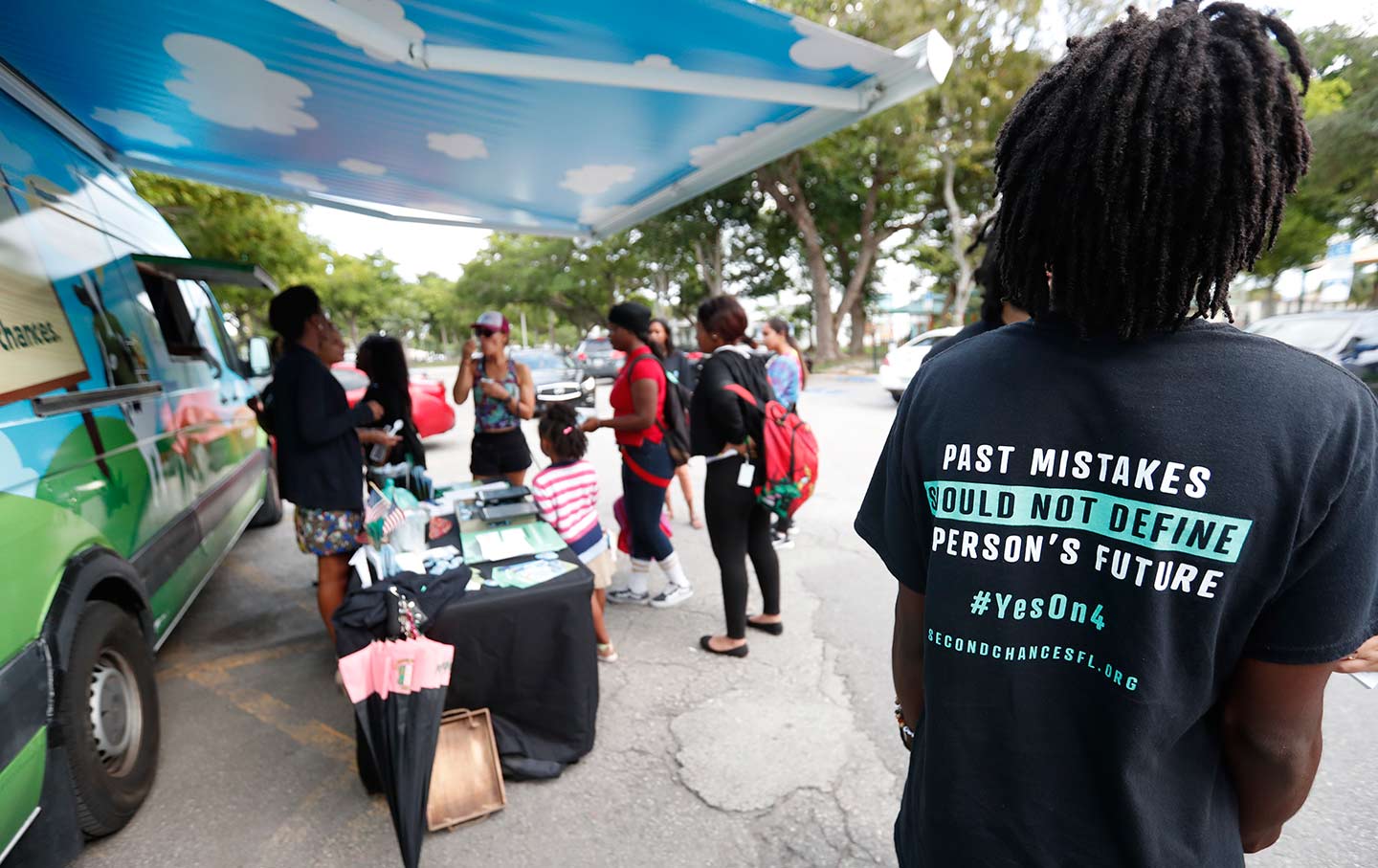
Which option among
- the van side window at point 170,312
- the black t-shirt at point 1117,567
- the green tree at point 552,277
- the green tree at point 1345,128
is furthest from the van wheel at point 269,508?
the green tree at point 552,277

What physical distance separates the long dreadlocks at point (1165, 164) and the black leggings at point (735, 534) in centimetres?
241

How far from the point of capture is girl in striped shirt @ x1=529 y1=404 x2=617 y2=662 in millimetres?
3152

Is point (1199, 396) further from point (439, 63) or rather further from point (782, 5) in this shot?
point (782, 5)

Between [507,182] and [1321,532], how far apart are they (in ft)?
14.7

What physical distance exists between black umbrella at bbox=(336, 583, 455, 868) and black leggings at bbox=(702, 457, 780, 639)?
1.45 meters

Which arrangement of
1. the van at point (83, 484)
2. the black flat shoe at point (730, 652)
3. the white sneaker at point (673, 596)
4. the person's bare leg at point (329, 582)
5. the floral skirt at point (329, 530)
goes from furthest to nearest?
the white sneaker at point (673, 596)
the black flat shoe at point (730, 652)
the person's bare leg at point (329, 582)
the floral skirt at point (329, 530)
the van at point (83, 484)

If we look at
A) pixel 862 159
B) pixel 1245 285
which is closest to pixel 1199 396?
pixel 862 159

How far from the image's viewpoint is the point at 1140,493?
31.8 inches

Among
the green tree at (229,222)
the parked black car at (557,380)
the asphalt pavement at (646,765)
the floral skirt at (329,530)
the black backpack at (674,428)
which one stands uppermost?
the green tree at (229,222)

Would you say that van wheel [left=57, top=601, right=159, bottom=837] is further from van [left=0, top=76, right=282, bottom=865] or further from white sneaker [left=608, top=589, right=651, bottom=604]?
white sneaker [left=608, top=589, right=651, bottom=604]

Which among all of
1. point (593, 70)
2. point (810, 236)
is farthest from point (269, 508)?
point (810, 236)

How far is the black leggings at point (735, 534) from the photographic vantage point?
321 centimetres

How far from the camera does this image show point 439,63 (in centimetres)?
233

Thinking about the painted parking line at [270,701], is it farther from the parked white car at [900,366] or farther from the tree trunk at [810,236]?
the tree trunk at [810,236]
